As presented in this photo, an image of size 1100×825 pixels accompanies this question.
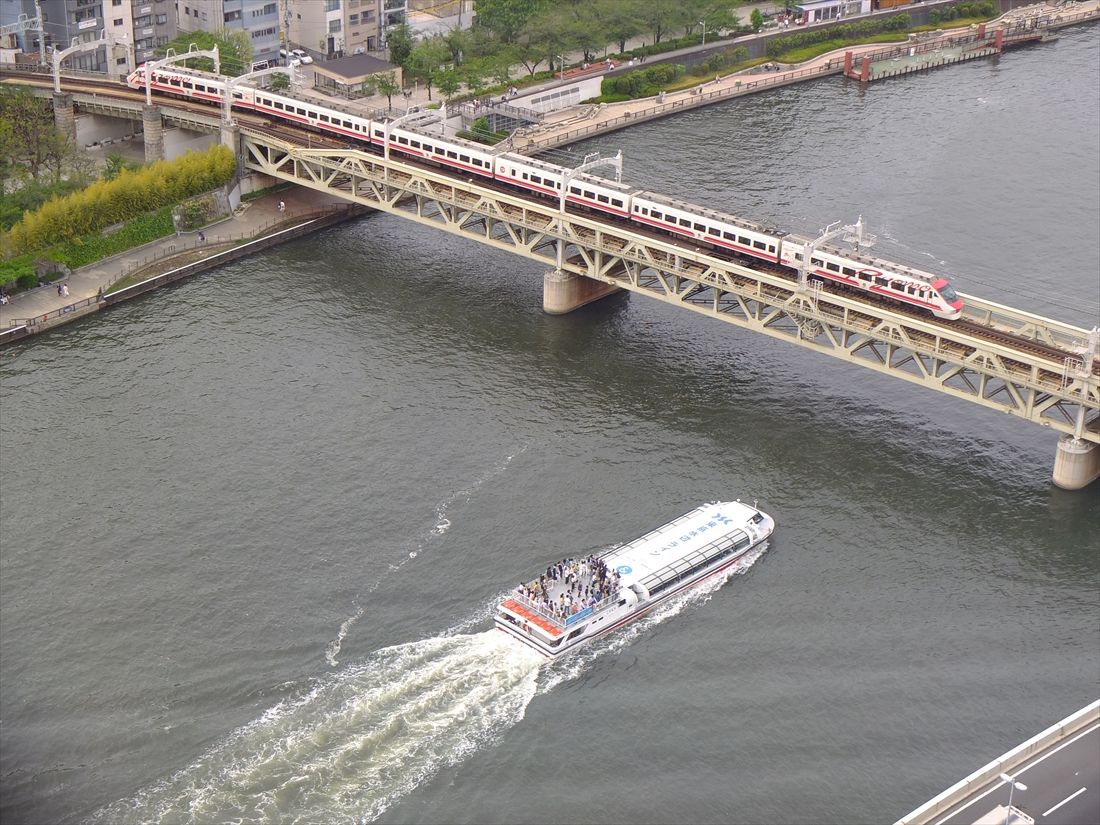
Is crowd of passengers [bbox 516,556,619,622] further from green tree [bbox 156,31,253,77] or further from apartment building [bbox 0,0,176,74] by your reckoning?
apartment building [bbox 0,0,176,74]

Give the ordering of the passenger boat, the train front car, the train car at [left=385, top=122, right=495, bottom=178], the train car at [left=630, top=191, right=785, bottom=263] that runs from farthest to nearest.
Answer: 1. the train car at [left=385, top=122, right=495, bottom=178]
2. the train car at [left=630, top=191, right=785, bottom=263]
3. the train front car
4. the passenger boat

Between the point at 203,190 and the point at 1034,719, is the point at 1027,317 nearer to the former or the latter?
the point at 1034,719

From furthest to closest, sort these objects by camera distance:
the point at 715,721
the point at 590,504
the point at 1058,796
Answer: the point at 590,504
the point at 715,721
the point at 1058,796

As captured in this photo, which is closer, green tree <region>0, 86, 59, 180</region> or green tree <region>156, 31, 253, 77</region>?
green tree <region>0, 86, 59, 180</region>

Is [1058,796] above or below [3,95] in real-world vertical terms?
below

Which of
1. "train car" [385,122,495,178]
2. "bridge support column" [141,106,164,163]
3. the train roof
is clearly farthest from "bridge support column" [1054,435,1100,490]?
"bridge support column" [141,106,164,163]

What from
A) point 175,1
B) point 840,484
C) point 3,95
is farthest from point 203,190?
point 840,484
